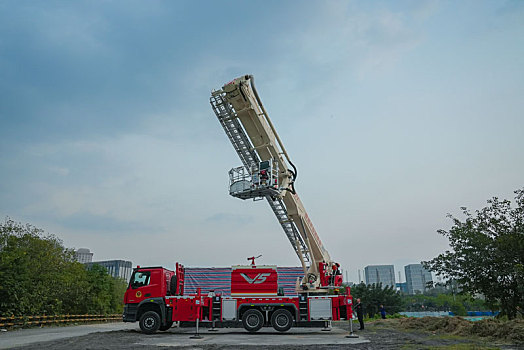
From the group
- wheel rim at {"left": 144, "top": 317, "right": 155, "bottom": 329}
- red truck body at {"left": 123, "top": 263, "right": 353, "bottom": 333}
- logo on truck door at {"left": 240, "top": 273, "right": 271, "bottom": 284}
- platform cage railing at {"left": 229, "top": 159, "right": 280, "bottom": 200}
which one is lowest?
wheel rim at {"left": 144, "top": 317, "right": 155, "bottom": 329}

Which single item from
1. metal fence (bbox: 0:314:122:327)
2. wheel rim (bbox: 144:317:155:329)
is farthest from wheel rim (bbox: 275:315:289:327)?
metal fence (bbox: 0:314:122:327)

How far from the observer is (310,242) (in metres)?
19.2

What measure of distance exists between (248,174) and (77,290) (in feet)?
64.1

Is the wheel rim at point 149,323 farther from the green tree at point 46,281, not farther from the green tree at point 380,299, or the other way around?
the green tree at point 380,299

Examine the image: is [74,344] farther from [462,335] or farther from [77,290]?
[77,290]

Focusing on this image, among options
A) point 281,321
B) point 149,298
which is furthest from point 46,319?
point 281,321

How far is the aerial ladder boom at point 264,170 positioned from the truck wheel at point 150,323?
6.34 metres

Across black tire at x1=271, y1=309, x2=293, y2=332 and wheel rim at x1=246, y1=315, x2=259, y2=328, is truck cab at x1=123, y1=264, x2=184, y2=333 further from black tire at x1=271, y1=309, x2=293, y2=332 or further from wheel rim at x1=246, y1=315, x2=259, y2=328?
black tire at x1=271, y1=309, x2=293, y2=332

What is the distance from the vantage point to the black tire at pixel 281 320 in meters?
16.1

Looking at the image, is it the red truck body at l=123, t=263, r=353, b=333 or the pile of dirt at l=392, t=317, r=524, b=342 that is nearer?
the pile of dirt at l=392, t=317, r=524, b=342

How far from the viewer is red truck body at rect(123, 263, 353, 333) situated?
16125 millimetres

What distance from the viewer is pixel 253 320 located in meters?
16.2

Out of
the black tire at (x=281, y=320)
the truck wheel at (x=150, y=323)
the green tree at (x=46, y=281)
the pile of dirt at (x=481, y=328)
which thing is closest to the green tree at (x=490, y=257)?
the pile of dirt at (x=481, y=328)

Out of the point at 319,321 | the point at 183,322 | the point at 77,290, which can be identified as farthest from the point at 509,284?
the point at 77,290
